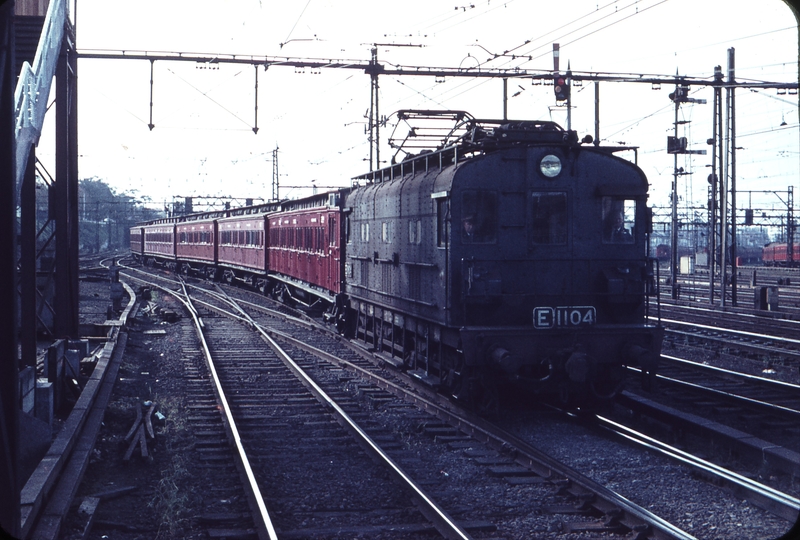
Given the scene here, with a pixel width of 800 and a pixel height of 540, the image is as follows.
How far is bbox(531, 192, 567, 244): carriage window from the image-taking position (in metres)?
10.6

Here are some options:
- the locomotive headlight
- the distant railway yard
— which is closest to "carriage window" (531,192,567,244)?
the locomotive headlight

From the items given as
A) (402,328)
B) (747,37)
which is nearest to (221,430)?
(402,328)

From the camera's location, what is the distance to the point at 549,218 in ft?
35.0

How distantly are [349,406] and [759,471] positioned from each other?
218 inches

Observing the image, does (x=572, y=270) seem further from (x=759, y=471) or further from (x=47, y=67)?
(x=47, y=67)

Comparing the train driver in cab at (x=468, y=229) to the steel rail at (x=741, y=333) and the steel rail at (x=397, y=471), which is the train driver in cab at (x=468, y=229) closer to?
the steel rail at (x=397, y=471)

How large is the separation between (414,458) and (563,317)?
296 cm

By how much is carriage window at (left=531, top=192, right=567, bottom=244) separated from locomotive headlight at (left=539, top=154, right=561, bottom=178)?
269 millimetres

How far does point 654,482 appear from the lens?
25.6 feet

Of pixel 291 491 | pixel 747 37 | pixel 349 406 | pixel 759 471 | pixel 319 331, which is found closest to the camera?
pixel 291 491

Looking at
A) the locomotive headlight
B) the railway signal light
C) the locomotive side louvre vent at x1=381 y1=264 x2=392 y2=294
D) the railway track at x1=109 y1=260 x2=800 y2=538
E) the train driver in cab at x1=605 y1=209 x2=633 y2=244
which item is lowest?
the railway track at x1=109 y1=260 x2=800 y2=538

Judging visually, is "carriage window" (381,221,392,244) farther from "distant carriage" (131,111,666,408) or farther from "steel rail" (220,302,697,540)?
"steel rail" (220,302,697,540)

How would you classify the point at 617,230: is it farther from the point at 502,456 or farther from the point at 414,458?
the point at 414,458

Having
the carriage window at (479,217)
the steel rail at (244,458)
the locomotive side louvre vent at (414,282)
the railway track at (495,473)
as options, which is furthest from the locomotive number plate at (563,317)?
the steel rail at (244,458)
